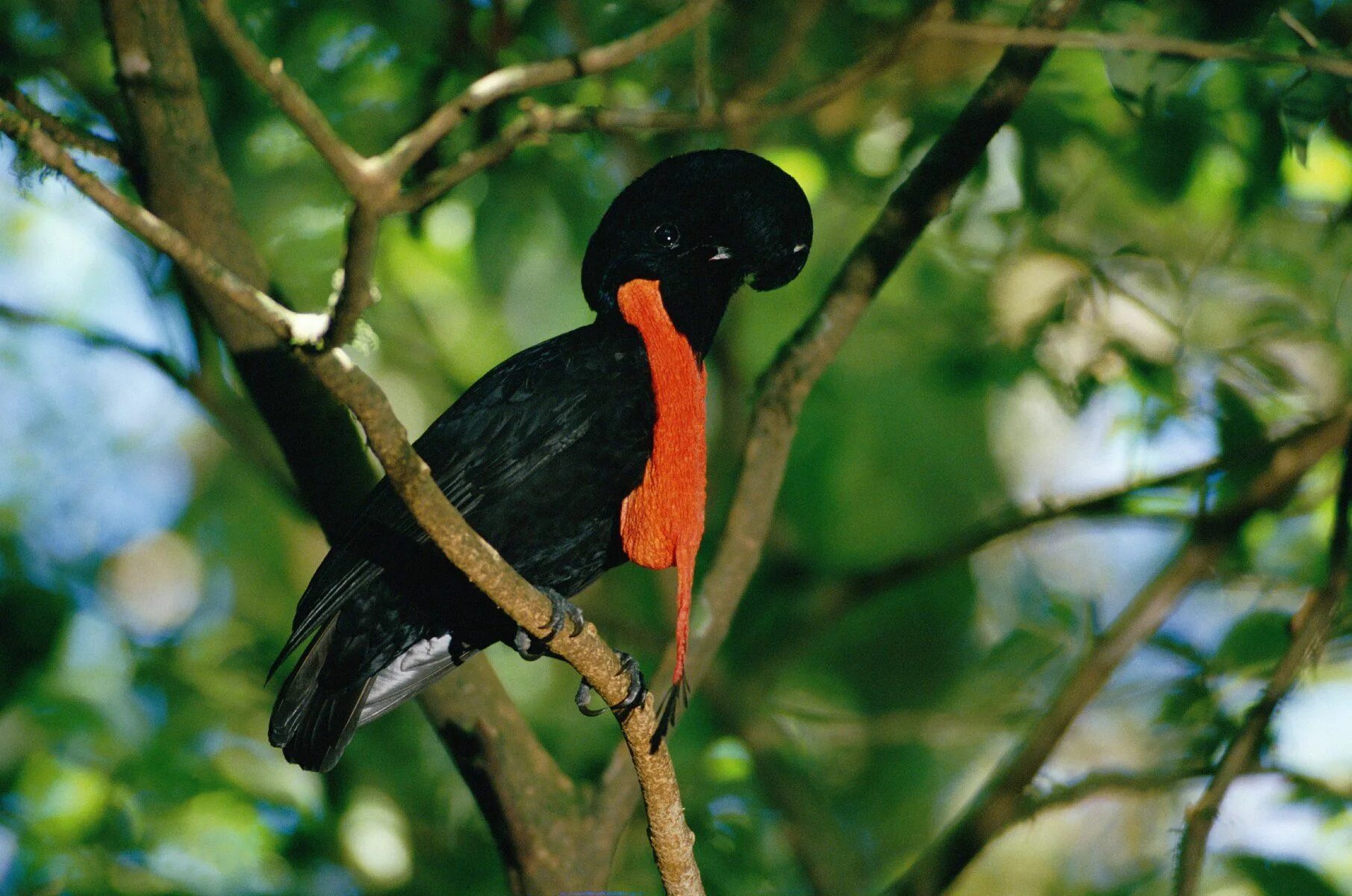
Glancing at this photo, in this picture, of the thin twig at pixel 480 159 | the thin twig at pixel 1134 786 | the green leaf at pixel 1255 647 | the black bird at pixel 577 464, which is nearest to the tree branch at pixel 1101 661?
the thin twig at pixel 1134 786

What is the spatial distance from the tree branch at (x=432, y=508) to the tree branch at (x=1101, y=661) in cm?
122

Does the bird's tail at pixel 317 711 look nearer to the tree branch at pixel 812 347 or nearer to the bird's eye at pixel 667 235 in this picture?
the tree branch at pixel 812 347

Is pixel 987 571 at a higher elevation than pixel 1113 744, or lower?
higher

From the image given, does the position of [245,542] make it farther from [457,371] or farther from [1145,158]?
[1145,158]

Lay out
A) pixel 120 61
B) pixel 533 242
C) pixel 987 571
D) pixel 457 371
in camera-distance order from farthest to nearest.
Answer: pixel 987 571, pixel 457 371, pixel 533 242, pixel 120 61

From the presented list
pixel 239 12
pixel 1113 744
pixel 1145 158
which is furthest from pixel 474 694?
pixel 1113 744

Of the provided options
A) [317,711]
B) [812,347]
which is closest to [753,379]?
[812,347]

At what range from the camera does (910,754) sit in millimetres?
5648

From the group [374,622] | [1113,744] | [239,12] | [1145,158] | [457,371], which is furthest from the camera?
[1113,744]

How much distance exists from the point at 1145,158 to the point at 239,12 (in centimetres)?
263

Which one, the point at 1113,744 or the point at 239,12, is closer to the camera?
the point at 239,12

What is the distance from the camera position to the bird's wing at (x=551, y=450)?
2.32 meters

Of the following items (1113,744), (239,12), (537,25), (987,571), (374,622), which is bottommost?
(1113,744)

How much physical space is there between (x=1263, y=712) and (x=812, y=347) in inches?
54.5
